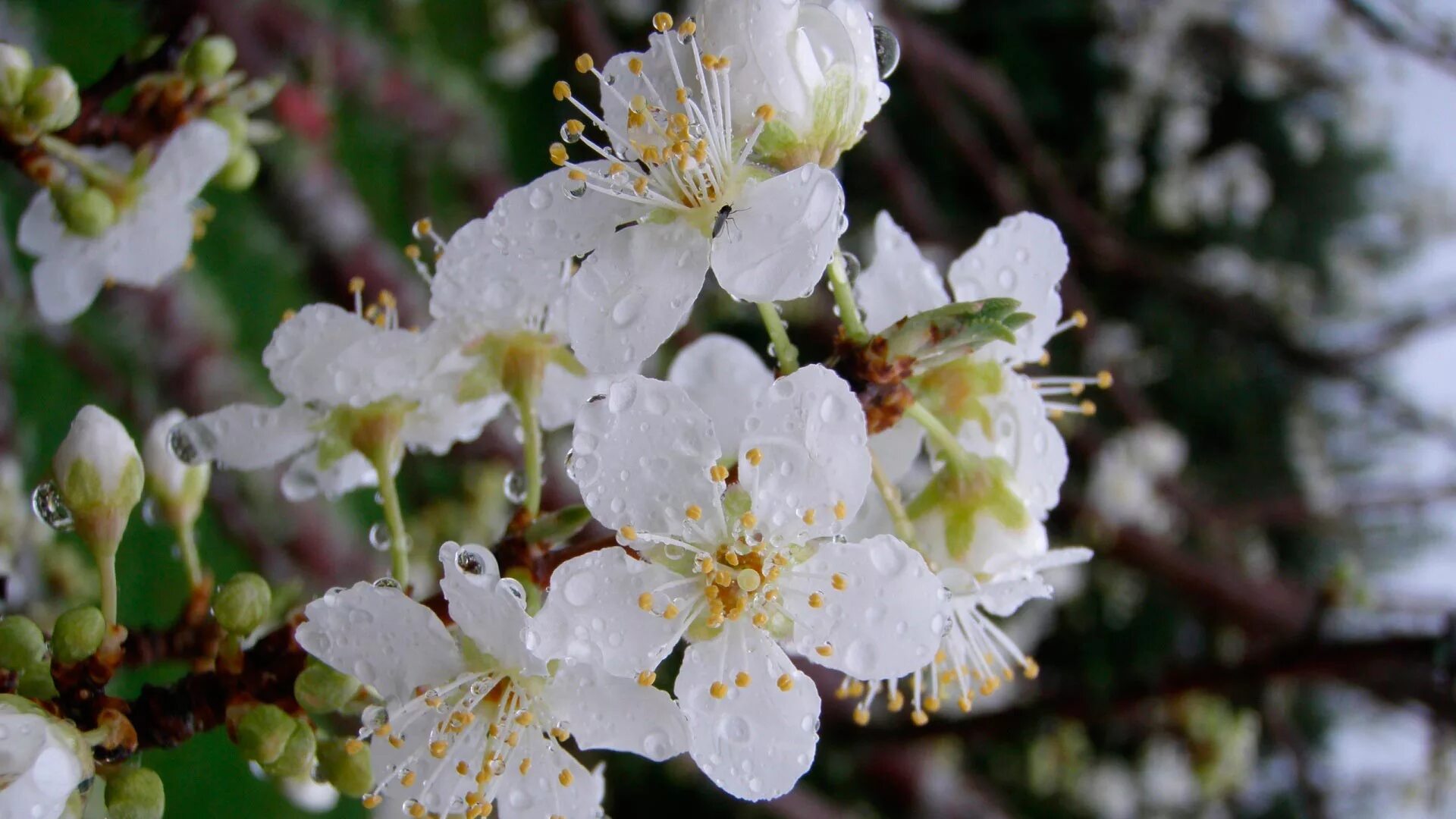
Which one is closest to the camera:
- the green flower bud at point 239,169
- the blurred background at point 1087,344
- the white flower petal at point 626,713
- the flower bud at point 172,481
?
the white flower petal at point 626,713

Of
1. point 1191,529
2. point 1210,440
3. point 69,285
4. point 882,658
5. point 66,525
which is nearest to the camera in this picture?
point 882,658

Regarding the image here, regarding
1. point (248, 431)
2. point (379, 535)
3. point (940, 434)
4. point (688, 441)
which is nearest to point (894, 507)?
point (940, 434)

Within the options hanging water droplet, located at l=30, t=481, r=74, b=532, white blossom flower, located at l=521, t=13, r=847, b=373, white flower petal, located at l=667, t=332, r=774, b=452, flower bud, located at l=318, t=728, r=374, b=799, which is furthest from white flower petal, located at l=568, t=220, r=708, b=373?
hanging water droplet, located at l=30, t=481, r=74, b=532

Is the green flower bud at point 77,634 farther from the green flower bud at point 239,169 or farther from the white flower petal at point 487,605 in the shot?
the green flower bud at point 239,169

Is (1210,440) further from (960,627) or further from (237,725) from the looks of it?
(237,725)

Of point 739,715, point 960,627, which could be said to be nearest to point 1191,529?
point 960,627

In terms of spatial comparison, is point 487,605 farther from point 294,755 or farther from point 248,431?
point 248,431

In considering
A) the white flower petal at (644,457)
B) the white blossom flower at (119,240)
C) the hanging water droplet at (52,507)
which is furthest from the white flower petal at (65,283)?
the white flower petal at (644,457)
